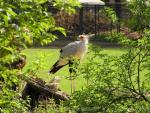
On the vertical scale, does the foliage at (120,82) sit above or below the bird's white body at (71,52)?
above

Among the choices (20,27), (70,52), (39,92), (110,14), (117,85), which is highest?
(20,27)

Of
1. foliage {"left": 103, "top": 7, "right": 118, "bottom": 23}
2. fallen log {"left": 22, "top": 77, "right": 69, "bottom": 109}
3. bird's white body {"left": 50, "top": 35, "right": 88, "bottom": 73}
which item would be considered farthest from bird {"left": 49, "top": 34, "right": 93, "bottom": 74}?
foliage {"left": 103, "top": 7, "right": 118, "bottom": 23}

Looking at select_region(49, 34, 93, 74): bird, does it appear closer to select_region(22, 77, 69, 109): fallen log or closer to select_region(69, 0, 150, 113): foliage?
select_region(22, 77, 69, 109): fallen log

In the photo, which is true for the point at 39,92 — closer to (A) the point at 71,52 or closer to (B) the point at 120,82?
(A) the point at 71,52

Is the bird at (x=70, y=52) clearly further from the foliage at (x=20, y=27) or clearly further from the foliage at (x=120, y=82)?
the foliage at (x=20, y=27)

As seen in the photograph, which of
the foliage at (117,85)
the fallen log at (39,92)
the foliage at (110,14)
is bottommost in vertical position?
the fallen log at (39,92)

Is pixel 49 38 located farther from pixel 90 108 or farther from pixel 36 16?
pixel 90 108

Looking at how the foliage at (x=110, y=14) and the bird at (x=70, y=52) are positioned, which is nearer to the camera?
the foliage at (x=110, y=14)

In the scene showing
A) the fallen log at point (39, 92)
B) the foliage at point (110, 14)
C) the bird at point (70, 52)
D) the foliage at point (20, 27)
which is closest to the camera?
the foliage at point (20, 27)

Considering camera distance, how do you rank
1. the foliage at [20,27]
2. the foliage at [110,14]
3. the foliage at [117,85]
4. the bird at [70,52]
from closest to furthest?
the foliage at [20,27] < the foliage at [117,85] < the foliage at [110,14] < the bird at [70,52]

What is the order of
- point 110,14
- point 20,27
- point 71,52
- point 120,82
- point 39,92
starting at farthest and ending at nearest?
1. point 71,52
2. point 39,92
3. point 110,14
4. point 120,82
5. point 20,27

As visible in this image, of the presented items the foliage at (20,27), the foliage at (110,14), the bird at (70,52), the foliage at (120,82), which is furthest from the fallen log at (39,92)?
the foliage at (20,27)

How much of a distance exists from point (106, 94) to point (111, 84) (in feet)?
0.30

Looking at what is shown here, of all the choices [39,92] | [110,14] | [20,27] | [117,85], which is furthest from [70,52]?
[20,27]
